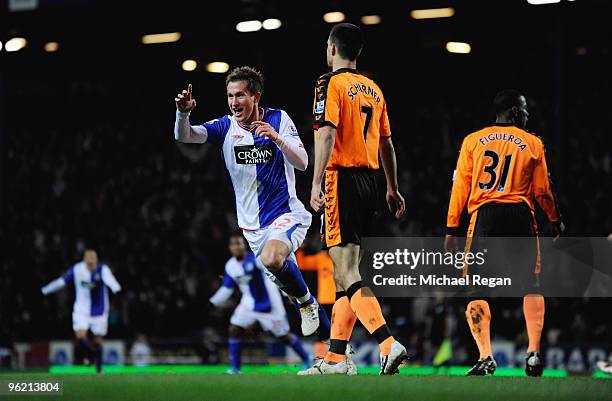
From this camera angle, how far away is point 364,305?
25.3 ft

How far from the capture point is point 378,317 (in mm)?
7719

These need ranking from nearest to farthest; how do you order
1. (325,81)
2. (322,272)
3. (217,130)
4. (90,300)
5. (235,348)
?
1. (325,81)
2. (217,130)
3. (235,348)
4. (90,300)
5. (322,272)

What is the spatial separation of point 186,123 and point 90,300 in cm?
989

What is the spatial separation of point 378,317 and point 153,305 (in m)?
18.1

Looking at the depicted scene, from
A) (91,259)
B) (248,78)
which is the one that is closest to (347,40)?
(248,78)

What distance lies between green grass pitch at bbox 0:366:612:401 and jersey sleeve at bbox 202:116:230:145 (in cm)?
231

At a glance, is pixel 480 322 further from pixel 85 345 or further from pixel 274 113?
pixel 85 345

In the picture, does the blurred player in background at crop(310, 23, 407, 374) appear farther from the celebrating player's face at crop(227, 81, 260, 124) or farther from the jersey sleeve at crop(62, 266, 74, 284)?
the jersey sleeve at crop(62, 266, 74, 284)

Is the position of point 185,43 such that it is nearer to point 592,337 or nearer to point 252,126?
point 592,337

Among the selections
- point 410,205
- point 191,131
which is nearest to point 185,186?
point 410,205

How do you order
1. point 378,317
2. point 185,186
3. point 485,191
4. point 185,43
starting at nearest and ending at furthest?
1. point 378,317
2. point 485,191
3. point 185,43
4. point 185,186

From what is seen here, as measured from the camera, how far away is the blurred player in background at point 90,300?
58.1 feet

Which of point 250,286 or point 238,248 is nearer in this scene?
point 238,248

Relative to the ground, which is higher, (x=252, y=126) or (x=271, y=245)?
(x=252, y=126)
